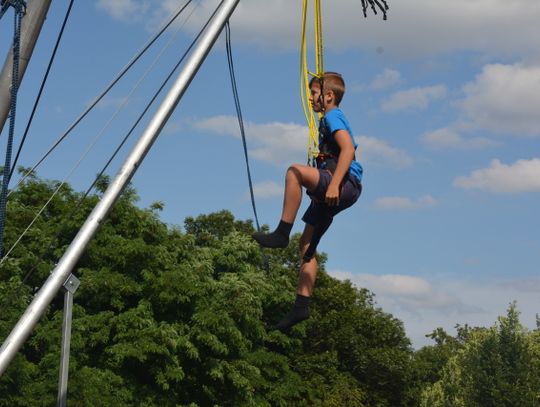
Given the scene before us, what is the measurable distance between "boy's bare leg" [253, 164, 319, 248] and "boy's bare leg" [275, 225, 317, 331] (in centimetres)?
39

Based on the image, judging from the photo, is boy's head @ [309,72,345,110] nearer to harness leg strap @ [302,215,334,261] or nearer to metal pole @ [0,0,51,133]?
harness leg strap @ [302,215,334,261]

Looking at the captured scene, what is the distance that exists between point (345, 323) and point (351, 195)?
4225 cm

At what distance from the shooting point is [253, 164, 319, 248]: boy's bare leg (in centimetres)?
713

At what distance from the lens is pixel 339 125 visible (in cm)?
729

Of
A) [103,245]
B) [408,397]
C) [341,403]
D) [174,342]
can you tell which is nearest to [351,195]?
[174,342]

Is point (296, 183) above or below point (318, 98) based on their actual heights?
below

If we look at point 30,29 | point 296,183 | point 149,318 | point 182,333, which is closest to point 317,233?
point 296,183

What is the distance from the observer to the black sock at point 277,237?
23.5 ft

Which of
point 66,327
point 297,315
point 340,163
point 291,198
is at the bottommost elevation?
point 66,327

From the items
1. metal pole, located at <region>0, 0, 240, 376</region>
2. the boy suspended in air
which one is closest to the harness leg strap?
the boy suspended in air

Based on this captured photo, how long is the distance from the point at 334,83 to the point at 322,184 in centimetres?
84

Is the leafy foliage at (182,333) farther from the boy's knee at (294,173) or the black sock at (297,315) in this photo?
the boy's knee at (294,173)

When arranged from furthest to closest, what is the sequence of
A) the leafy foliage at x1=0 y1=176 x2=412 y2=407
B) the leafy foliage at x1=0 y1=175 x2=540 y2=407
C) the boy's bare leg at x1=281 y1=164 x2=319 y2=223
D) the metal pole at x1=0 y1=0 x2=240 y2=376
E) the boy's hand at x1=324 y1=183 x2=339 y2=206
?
1. the leafy foliage at x1=0 y1=175 x2=540 y2=407
2. the leafy foliage at x1=0 y1=176 x2=412 y2=407
3. the boy's bare leg at x1=281 y1=164 x2=319 y2=223
4. the boy's hand at x1=324 y1=183 x2=339 y2=206
5. the metal pole at x1=0 y1=0 x2=240 y2=376

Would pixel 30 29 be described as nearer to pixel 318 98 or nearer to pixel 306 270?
pixel 318 98
